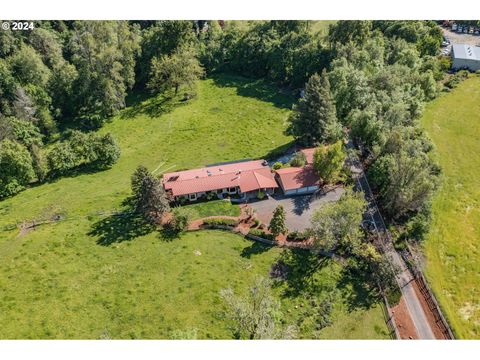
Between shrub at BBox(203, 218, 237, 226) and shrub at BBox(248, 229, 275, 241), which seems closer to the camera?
shrub at BBox(248, 229, 275, 241)

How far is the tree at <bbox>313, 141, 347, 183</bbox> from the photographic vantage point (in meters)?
65.9

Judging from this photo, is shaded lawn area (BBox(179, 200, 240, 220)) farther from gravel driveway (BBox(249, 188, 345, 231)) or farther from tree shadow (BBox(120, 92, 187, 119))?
tree shadow (BBox(120, 92, 187, 119))

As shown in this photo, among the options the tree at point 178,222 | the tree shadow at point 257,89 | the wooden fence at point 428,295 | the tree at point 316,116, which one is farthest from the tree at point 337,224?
the tree shadow at point 257,89

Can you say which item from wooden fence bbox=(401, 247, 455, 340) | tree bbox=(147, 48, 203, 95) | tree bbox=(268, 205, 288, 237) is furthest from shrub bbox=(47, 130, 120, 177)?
wooden fence bbox=(401, 247, 455, 340)

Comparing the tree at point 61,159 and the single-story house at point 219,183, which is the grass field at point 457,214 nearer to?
the single-story house at point 219,183

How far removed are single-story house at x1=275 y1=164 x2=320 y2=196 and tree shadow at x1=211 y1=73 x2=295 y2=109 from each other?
34064 millimetres

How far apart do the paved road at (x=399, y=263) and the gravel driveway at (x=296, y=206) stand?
530 centimetres

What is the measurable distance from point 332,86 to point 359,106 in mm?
7011

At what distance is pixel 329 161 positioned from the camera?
66.7m

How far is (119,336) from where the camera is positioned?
45.9 meters

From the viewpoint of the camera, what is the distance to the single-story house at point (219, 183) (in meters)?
66.9

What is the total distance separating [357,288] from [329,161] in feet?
73.4

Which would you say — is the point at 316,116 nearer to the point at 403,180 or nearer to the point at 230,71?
the point at 403,180

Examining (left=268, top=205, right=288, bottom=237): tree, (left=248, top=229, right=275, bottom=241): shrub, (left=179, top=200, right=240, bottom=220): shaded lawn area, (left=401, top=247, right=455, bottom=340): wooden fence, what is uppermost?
(left=268, top=205, right=288, bottom=237): tree
